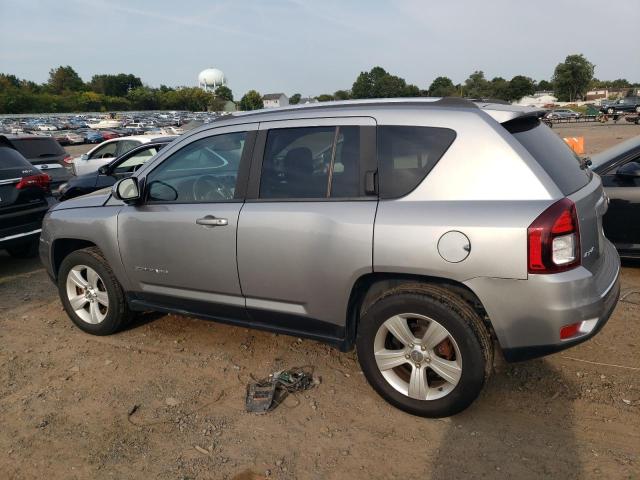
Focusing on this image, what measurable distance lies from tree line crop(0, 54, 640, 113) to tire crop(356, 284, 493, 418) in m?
66.0

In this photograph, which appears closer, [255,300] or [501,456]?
[501,456]

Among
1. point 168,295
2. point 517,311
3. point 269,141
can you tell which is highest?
point 269,141

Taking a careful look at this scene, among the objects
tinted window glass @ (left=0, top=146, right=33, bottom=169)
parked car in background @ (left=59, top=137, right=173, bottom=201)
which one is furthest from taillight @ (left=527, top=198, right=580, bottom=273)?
parked car in background @ (left=59, top=137, right=173, bottom=201)

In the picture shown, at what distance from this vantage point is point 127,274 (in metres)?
4.05

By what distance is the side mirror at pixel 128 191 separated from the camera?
3.86 meters

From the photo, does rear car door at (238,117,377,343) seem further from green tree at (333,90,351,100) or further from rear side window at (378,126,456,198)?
green tree at (333,90,351,100)

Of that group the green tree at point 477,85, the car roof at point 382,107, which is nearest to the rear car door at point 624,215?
the car roof at point 382,107

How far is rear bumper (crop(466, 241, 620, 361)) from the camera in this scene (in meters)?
2.60

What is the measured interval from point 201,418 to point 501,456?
1769 millimetres

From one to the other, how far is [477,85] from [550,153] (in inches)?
3857

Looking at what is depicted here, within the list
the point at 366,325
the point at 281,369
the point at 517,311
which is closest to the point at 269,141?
the point at 366,325

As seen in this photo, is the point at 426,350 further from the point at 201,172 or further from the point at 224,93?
the point at 224,93

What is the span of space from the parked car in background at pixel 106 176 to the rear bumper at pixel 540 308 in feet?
23.4

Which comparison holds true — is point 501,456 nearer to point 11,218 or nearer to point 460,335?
point 460,335
